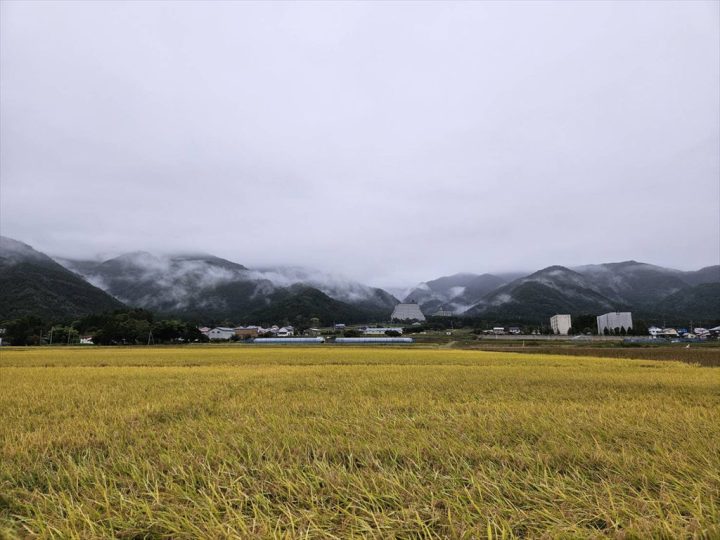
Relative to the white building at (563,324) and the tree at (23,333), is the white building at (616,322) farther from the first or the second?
the tree at (23,333)

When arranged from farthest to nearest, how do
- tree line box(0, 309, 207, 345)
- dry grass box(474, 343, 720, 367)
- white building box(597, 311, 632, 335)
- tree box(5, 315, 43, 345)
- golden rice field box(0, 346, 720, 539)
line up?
white building box(597, 311, 632, 335) < tree box(5, 315, 43, 345) < tree line box(0, 309, 207, 345) < dry grass box(474, 343, 720, 367) < golden rice field box(0, 346, 720, 539)

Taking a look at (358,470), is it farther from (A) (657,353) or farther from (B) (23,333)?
(B) (23,333)

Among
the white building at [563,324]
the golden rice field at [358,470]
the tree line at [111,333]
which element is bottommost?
the white building at [563,324]

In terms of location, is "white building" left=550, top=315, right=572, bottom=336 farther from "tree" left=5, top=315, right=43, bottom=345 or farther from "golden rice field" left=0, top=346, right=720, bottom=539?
→ "tree" left=5, top=315, right=43, bottom=345

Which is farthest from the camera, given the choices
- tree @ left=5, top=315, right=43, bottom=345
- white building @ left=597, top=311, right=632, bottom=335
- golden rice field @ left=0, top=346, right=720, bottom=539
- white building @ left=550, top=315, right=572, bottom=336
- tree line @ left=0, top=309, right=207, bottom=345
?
white building @ left=550, top=315, right=572, bottom=336

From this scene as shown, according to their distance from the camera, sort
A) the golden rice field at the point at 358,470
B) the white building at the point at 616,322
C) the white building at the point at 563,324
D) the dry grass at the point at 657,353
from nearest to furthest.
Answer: the golden rice field at the point at 358,470 < the dry grass at the point at 657,353 < the white building at the point at 616,322 < the white building at the point at 563,324

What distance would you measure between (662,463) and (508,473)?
2.07 meters

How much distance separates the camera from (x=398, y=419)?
6973mm

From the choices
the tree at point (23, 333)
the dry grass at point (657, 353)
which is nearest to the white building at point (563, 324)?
the dry grass at point (657, 353)

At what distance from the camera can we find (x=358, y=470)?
172 inches

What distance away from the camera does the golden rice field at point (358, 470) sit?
3.20m

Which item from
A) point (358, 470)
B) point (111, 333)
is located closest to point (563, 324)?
point (111, 333)

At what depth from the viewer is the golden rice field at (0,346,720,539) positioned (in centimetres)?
320

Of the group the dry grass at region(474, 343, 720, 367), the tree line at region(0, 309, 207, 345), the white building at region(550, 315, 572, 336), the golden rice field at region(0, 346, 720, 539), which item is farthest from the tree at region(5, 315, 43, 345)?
the white building at region(550, 315, 572, 336)
